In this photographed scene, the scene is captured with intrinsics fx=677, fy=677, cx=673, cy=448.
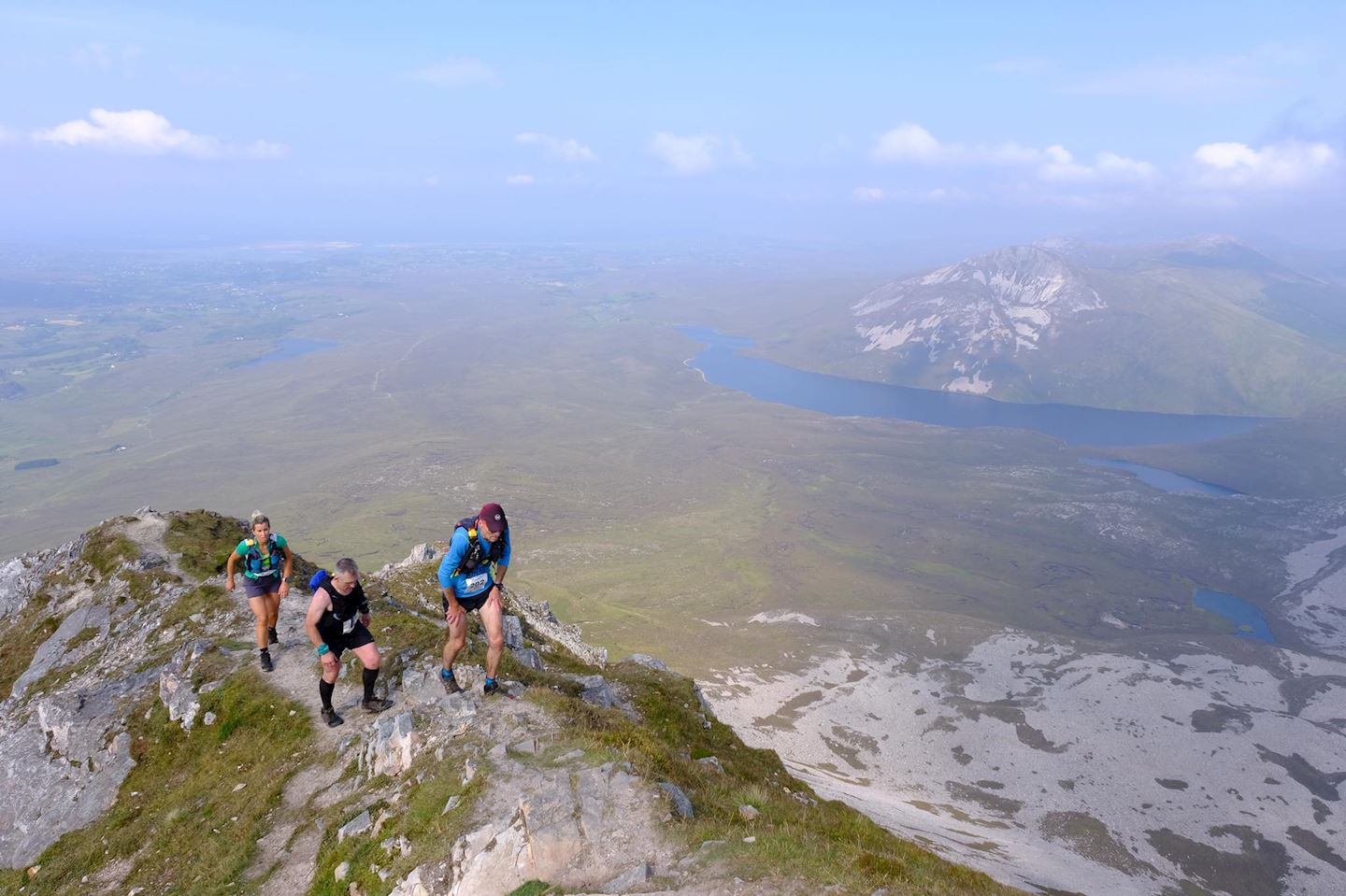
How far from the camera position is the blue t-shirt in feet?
53.1

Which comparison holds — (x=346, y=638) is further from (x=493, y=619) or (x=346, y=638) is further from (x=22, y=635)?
(x=22, y=635)

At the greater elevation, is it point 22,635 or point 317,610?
point 317,610

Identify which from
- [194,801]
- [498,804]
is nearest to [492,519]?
[498,804]

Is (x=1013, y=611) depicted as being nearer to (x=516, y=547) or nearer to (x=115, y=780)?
(x=516, y=547)

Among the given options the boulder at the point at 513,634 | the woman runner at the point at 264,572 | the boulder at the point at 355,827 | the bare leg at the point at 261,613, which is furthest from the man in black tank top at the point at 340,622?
the boulder at the point at 513,634

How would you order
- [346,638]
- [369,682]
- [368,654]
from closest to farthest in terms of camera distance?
[346,638], [368,654], [369,682]

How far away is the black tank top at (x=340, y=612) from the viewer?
1734 centimetres

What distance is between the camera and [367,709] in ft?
63.2

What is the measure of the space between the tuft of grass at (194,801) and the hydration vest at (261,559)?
375 cm

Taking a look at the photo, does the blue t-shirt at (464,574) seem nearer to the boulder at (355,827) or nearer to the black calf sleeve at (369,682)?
the black calf sleeve at (369,682)

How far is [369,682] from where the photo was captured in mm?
18984

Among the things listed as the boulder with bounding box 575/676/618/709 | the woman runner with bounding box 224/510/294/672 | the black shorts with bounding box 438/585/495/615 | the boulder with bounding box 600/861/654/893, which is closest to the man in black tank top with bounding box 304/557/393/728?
the black shorts with bounding box 438/585/495/615

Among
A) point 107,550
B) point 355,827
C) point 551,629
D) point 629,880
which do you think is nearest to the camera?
point 629,880

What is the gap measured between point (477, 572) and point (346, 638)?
4224 millimetres
